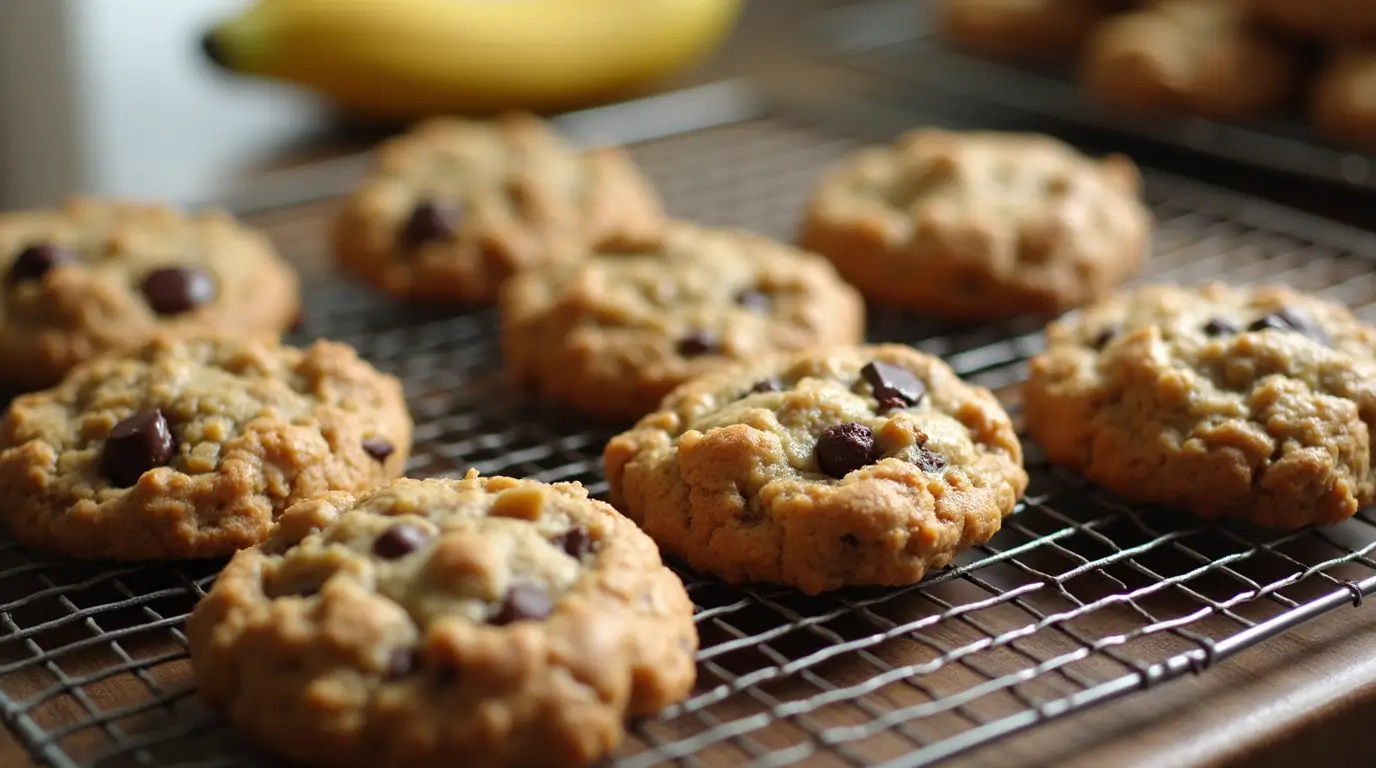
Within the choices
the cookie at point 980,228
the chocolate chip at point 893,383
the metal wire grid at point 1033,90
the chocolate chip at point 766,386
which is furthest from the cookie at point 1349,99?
the chocolate chip at point 766,386

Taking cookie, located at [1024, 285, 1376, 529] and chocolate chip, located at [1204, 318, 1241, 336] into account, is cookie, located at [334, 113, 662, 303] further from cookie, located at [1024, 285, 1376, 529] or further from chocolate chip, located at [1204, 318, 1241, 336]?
chocolate chip, located at [1204, 318, 1241, 336]

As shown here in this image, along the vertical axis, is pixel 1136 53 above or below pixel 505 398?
above

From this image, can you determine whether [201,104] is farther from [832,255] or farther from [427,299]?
[832,255]

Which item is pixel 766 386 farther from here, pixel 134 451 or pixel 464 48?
pixel 464 48

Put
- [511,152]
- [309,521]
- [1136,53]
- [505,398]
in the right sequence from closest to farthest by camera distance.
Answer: [309,521] < [505,398] < [511,152] < [1136,53]

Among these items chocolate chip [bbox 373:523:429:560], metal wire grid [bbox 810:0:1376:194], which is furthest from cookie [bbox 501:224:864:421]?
metal wire grid [bbox 810:0:1376:194]

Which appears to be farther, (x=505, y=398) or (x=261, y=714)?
(x=505, y=398)

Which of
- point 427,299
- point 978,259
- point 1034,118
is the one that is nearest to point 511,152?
point 427,299
